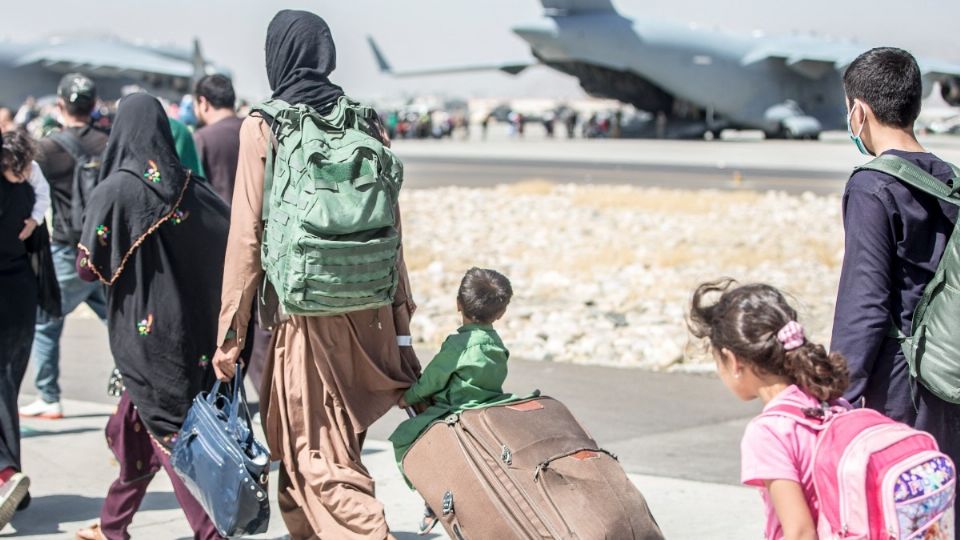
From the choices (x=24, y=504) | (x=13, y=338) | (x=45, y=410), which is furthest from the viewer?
(x=45, y=410)

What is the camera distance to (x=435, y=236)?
18.5 metres

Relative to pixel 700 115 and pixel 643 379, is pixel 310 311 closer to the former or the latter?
pixel 643 379

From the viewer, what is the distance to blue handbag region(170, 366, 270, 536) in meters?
4.20

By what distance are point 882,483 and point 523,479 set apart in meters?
1.41

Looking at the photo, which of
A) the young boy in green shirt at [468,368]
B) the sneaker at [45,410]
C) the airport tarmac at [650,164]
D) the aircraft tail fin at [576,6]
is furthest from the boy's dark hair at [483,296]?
the aircraft tail fin at [576,6]

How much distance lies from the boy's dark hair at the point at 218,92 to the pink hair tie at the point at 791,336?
4980mm

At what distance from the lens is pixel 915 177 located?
3508mm

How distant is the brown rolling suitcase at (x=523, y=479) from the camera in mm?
3828

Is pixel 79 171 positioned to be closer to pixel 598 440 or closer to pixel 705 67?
pixel 598 440

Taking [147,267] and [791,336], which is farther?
[147,267]

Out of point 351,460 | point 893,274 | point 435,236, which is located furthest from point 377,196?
point 435,236

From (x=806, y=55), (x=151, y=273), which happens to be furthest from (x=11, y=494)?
(x=806, y=55)

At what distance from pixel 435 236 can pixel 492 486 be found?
14662mm

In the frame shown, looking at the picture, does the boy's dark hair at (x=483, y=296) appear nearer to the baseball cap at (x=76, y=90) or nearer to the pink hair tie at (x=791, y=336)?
the pink hair tie at (x=791, y=336)
